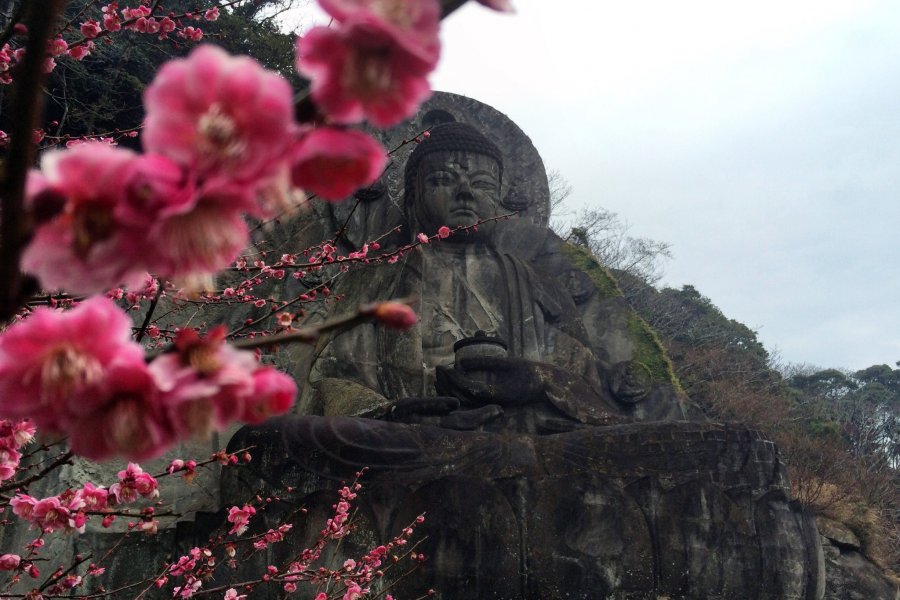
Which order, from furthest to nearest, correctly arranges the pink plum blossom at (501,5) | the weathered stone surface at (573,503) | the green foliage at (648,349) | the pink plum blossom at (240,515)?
the green foliage at (648,349)
the weathered stone surface at (573,503)
the pink plum blossom at (240,515)
the pink plum blossom at (501,5)

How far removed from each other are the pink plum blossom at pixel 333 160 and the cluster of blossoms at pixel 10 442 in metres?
1.40

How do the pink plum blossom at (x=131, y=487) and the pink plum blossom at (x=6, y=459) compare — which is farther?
the pink plum blossom at (x=131, y=487)

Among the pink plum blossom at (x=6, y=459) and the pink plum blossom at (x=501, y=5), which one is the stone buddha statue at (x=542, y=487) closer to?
the pink plum blossom at (x=6, y=459)

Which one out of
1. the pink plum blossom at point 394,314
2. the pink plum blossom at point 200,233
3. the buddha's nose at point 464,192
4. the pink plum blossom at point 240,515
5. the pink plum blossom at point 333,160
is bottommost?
the pink plum blossom at point 240,515

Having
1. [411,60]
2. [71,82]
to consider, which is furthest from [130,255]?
[71,82]

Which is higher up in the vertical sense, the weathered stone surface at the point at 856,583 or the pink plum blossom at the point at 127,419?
the pink plum blossom at the point at 127,419

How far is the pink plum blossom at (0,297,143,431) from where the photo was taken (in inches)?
28.8

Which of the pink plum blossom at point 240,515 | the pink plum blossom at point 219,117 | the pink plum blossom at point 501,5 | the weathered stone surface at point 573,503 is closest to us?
the pink plum blossom at point 219,117

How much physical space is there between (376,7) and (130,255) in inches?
12.6

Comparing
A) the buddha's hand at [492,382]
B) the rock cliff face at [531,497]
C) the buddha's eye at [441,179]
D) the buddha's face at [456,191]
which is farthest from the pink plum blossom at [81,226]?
the buddha's eye at [441,179]

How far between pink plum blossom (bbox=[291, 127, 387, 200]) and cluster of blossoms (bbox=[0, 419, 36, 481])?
4.58 feet

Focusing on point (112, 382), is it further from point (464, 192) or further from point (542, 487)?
point (464, 192)

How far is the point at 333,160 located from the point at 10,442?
58.6 inches

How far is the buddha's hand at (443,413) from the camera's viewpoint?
5215 millimetres
